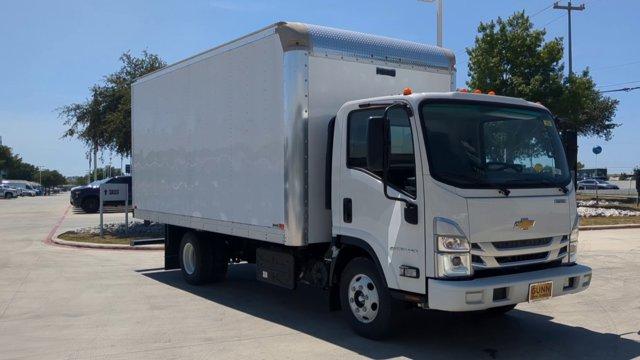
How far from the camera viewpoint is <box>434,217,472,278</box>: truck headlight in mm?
5465

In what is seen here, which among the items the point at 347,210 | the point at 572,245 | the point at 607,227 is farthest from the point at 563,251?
the point at 607,227

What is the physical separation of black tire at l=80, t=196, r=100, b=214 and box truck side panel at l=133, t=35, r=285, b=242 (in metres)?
20.3

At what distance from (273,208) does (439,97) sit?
97.2 inches

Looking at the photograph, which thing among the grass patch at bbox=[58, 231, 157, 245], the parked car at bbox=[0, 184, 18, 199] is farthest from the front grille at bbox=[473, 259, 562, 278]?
the parked car at bbox=[0, 184, 18, 199]

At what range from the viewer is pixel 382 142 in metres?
5.66

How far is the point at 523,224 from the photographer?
5.77 metres

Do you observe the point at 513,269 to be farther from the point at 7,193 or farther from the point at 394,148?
the point at 7,193

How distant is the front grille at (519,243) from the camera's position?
568cm

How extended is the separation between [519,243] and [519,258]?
164 mm

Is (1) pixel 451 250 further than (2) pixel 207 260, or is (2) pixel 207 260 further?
(2) pixel 207 260

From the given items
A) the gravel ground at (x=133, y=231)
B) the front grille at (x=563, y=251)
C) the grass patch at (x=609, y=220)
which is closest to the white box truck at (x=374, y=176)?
the front grille at (x=563, y=251)

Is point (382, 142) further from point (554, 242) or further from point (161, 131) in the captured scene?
point (161, 131)

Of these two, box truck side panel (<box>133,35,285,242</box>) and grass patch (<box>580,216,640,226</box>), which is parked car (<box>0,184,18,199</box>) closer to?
grass patch (<box>580,216,640,226</box>)

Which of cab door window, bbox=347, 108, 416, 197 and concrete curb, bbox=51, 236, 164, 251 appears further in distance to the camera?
concrete curb, bbox=51, 236, 164, 251
